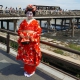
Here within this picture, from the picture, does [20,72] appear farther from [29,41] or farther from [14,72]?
[29,41]

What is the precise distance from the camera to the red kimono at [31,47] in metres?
3.58

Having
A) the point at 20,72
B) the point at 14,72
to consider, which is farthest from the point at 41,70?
→ the point at 14,72

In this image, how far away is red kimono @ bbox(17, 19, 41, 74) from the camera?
3.58m

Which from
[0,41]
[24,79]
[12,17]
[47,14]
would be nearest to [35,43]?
[24,79]

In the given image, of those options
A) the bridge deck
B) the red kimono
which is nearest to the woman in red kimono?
the red kimono

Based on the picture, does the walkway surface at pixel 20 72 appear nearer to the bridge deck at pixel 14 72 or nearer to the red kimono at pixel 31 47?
the bridge deck at pixel 14 72

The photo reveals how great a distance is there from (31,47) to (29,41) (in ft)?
0.51

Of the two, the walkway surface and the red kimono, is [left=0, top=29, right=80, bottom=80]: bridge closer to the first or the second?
the walkway surface

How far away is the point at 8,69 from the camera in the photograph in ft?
Result: 13.7

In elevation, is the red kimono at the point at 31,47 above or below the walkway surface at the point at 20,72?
above

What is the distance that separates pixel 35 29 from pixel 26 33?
0.20 metres

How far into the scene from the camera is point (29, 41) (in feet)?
11.8

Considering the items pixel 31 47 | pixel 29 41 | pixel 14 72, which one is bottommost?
pixel 14 72

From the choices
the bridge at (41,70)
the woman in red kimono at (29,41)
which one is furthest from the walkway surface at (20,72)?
the woman in red kimono at (29,41)
